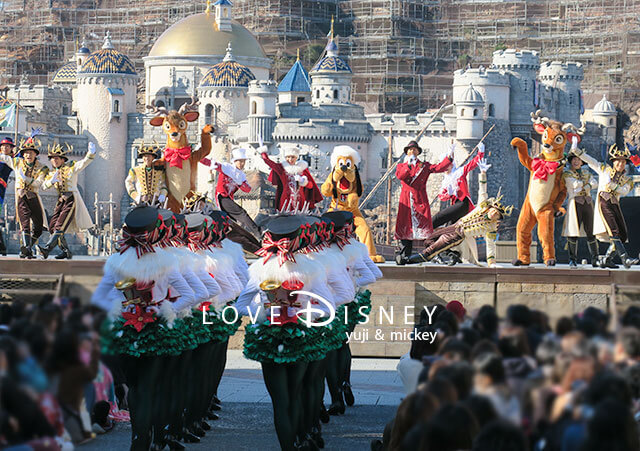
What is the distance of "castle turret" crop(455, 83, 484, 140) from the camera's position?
6091 cm

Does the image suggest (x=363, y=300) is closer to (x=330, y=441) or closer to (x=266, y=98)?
(x=330, y=441)

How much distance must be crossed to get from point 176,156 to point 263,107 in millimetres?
48315

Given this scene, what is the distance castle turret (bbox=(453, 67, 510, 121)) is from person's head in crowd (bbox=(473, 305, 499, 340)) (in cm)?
5930

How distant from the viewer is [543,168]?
1287 cm

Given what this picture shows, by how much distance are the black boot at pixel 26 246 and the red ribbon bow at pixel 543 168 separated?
5395 millimetres

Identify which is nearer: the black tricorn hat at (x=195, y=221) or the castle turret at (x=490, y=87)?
the black tricorn hat at (x=195, y=221)

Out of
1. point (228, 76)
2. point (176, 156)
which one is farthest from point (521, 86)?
point (176, 156)

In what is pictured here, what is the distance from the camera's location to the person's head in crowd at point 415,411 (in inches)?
155

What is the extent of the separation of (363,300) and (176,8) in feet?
241

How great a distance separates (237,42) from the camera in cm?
7100

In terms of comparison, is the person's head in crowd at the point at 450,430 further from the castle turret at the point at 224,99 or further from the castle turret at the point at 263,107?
the castle turret at the point at 224,99

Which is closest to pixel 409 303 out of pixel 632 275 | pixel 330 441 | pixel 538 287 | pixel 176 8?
pixel 538 287

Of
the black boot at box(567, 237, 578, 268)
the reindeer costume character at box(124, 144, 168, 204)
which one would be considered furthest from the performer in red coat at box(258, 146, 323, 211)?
the black boot at box(567, 237, 578, 268)

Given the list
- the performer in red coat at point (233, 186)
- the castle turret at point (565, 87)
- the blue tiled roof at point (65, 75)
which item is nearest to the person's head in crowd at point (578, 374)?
the performer in red coat at point (233, 186)
